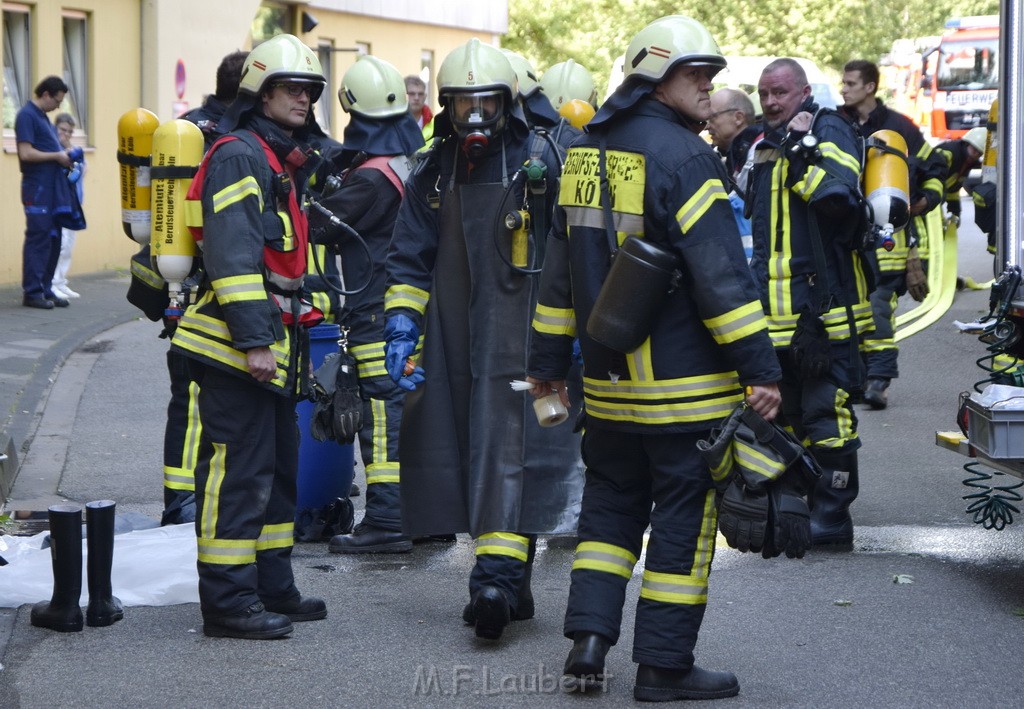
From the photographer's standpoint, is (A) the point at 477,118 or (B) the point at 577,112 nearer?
(A) the point at 477,118

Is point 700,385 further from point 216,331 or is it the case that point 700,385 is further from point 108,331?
point 108,331

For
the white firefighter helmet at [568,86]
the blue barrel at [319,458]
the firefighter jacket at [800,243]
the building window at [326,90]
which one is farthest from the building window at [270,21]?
the firefighter jacket at [800,243]

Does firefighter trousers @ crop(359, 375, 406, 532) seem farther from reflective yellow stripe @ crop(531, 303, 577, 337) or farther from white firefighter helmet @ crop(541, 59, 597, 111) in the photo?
white firefighter helmet @ crop(541, 59, 597, 111)

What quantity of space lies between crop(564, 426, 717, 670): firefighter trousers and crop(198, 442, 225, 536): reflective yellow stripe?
1272mm

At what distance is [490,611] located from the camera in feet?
16.2

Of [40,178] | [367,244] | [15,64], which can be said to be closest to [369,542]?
[367,244]

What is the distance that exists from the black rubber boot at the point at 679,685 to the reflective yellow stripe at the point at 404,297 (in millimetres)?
1539

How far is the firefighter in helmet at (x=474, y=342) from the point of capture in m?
5.19

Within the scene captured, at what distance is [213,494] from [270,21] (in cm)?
1849

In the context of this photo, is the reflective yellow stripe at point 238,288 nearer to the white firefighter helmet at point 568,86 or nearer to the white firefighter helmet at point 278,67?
the white firefighter helmet at point 278,67

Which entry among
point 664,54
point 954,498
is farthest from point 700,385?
point 954,498

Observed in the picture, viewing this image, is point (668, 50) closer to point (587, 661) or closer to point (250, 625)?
point (587, 661)

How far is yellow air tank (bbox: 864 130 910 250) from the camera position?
21.2ft

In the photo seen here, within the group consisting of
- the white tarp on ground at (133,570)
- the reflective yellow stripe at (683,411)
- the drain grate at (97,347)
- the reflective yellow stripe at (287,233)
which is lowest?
the white tarp on ground at (133,570)
